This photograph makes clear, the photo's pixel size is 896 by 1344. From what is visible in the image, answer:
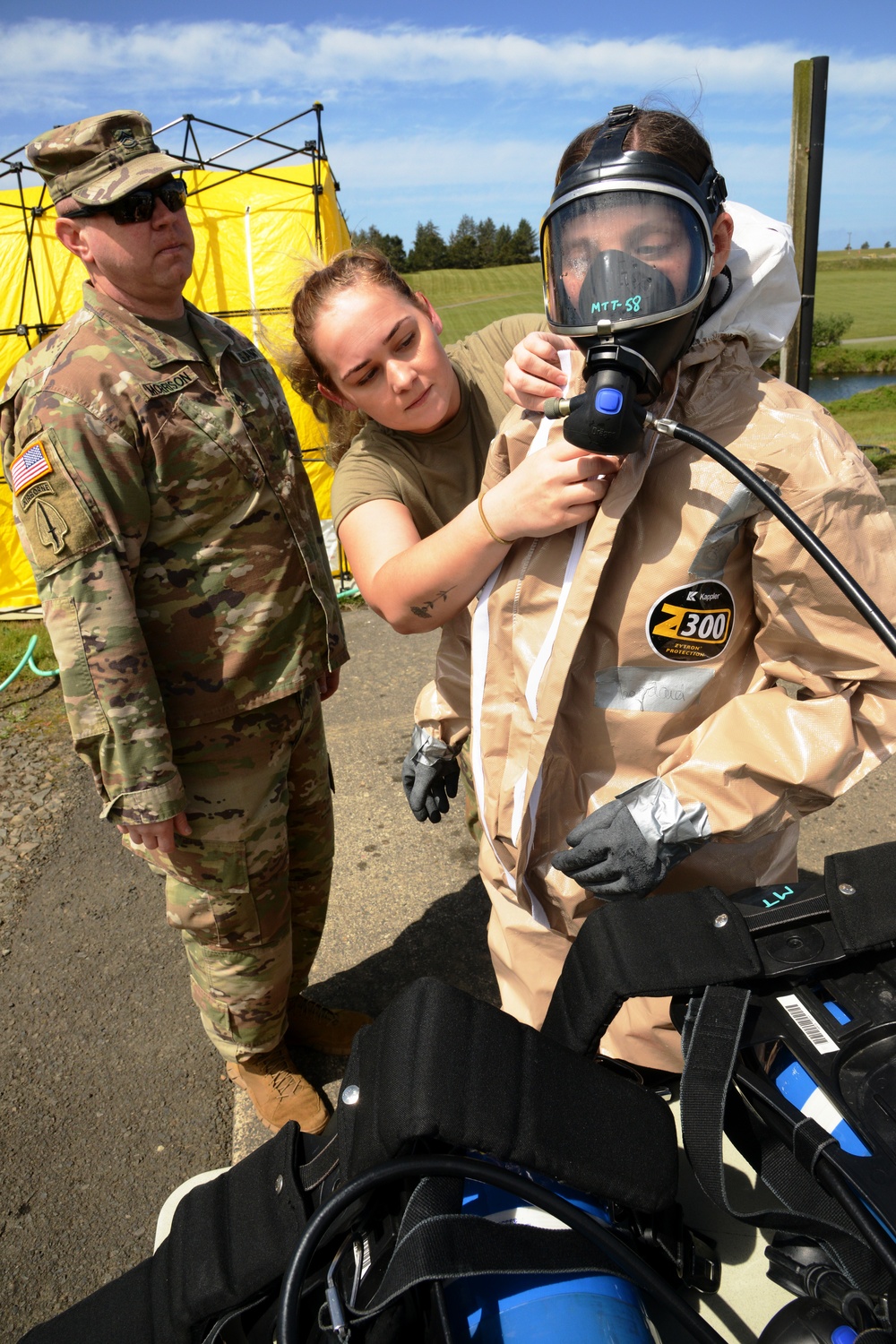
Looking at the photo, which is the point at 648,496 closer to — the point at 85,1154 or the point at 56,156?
the point at 56,156

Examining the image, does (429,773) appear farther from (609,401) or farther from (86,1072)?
(86,1072)

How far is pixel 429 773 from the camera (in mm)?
2225

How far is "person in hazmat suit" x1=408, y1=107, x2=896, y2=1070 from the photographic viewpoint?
124 cm

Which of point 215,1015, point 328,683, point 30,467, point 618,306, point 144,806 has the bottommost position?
point 215,1015

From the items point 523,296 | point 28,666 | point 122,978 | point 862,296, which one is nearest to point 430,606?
point 122,978

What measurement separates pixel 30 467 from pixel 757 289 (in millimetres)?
1538

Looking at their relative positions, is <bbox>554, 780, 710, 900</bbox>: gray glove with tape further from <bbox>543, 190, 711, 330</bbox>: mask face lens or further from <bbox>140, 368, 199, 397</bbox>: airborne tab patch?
<bbox>140, 368, 199, 397</bbox>: airborne tab patch

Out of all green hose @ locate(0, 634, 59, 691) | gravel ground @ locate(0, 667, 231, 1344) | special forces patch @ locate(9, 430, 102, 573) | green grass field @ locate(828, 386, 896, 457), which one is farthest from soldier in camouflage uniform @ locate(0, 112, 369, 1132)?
green grass field @ locate(828, 386, 896, 457)

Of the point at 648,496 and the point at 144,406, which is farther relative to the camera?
the point at 144,406

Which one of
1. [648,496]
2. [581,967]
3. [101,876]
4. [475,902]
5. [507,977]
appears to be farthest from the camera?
[101,876]

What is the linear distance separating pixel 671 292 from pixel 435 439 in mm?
803

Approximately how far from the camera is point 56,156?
2.15 meters

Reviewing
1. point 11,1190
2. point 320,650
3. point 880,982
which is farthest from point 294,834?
point 880,982

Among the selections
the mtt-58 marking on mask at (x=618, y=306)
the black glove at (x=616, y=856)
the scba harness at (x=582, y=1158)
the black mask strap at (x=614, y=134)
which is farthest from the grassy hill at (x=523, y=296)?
Result: the scba harness at (x=582, y=1158)
